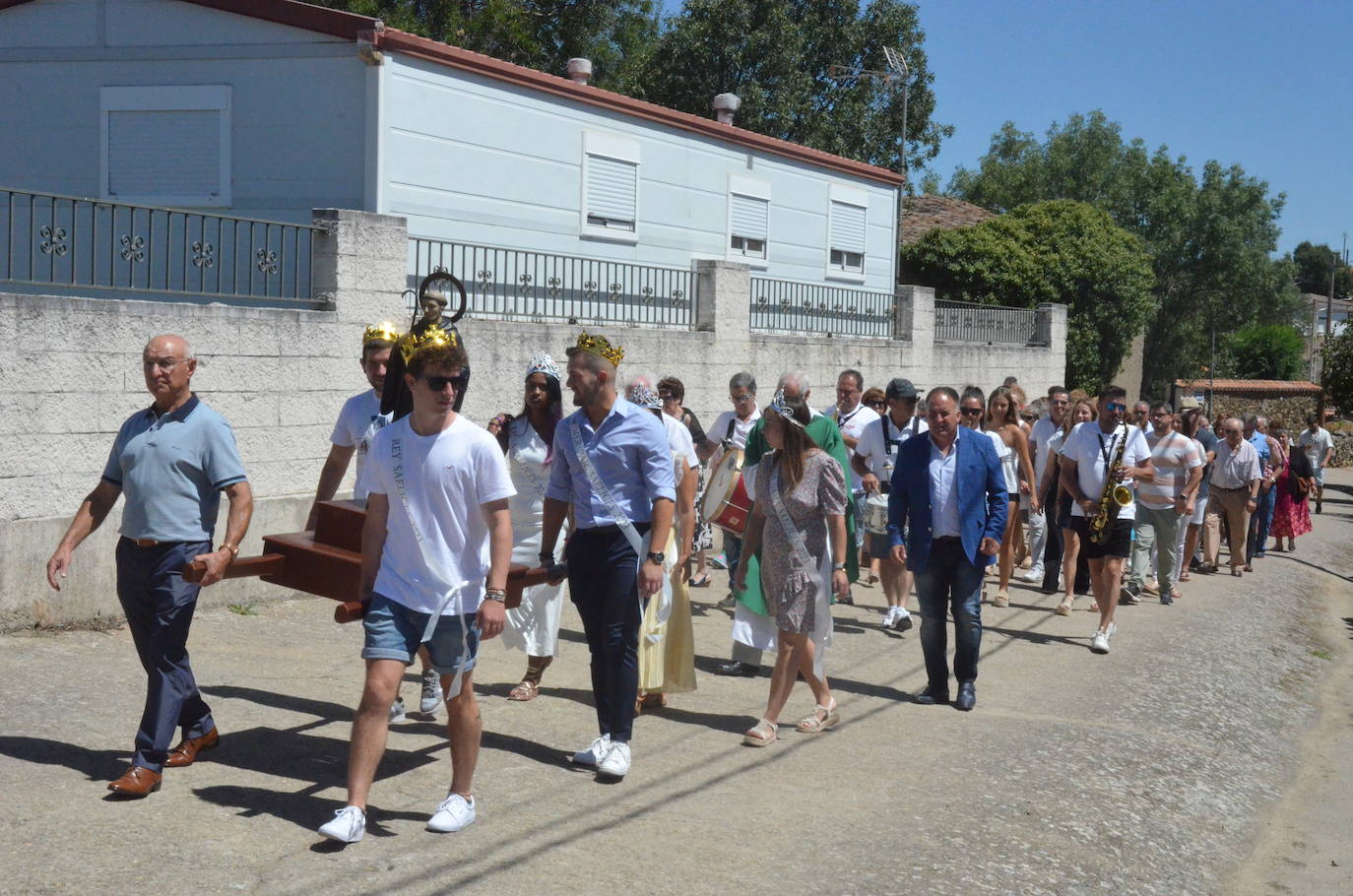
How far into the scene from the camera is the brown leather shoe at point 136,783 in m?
5.44

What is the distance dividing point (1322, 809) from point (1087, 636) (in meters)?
3.48

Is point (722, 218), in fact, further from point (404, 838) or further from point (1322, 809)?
point (404, 838)

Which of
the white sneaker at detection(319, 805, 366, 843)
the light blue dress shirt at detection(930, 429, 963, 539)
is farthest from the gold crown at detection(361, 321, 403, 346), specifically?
the light blue dress shirt at detection(930, 429, 963, 539)

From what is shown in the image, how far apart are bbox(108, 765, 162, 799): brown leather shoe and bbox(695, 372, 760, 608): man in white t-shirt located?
16.7ft

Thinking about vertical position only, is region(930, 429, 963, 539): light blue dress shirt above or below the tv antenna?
below

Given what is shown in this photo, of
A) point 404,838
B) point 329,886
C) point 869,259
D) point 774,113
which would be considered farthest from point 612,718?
point 774,113

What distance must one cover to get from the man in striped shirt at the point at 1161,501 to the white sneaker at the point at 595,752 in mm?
7614

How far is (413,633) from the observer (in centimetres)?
511

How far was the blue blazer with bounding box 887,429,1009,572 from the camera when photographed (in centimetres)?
805

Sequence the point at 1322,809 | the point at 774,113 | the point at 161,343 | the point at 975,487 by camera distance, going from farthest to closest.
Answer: the point at 774,113
the point at 975,487
the point at 1322,809
the point at 161,343

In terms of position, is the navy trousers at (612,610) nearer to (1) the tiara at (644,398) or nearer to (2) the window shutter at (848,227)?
(1) the tiara at (644,398)

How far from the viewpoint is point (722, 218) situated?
59.5 feet

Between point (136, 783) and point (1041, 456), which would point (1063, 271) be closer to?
point (1041, 456)

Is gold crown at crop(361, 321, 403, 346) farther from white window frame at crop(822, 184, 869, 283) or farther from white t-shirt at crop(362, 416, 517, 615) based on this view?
white window frame at crop(822, 184, 869, 283)
